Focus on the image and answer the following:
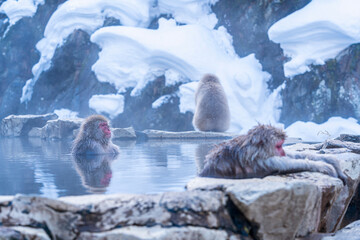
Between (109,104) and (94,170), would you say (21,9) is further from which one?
(94,170)

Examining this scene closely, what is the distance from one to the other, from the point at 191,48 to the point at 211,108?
3780 mm

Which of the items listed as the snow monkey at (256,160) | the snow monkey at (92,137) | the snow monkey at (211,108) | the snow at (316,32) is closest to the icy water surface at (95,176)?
the snow monkey at (256,160)

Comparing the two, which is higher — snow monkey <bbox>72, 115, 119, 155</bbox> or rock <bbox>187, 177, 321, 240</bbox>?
snow monkey <bbox>72, 115, 119, 155</bbox>

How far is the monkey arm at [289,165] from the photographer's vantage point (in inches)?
92.4

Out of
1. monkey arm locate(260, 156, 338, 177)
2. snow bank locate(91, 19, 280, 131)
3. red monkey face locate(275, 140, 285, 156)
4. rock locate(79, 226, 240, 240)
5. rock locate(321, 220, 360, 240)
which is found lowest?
rock locate(321, 220, 360, 240)

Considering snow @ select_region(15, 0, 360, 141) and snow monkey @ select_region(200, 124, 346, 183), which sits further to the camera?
snow @ select_region(15, 0, 360, 141)

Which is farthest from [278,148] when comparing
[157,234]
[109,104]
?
[109,104]

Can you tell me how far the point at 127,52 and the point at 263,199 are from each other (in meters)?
10.8

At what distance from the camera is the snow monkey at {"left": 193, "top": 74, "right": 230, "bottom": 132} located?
835cm

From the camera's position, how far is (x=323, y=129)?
826 cm

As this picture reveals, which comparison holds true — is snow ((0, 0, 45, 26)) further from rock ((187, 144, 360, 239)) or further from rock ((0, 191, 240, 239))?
rock ((0, 191, 240, 239))

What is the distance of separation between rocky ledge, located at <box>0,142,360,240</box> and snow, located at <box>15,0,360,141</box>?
6.44m

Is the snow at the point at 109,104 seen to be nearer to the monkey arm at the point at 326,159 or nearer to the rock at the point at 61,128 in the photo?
the rock at the point at 61,128

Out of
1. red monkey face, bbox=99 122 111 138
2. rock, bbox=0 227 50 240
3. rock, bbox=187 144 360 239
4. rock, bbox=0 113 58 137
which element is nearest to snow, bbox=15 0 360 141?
rock, bbox=0 113 58 137
